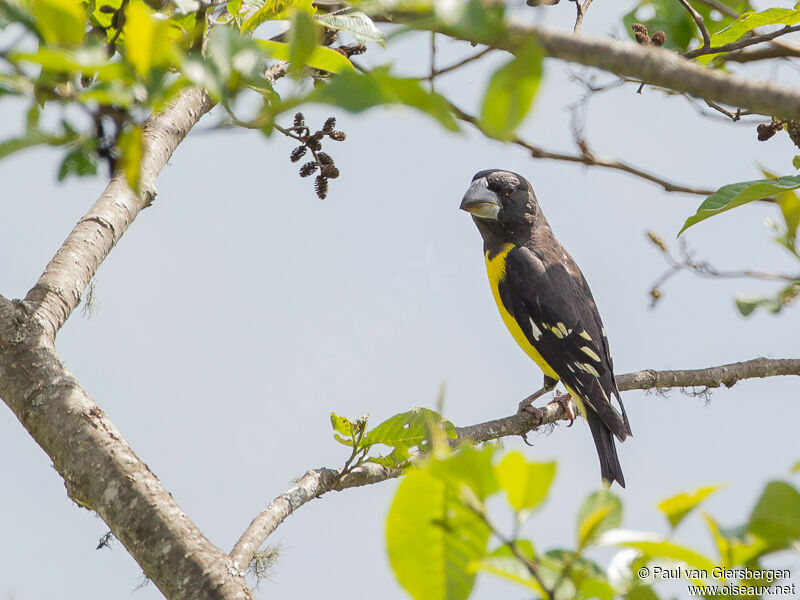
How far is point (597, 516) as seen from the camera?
883 millimetres

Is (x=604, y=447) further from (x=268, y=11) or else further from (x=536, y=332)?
(x=268, y=11)

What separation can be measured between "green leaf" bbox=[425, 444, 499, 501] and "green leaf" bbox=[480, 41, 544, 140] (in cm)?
28

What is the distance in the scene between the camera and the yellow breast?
5434mm

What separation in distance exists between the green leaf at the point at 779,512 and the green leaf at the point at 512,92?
1.50 ft

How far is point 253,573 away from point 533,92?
2686mm

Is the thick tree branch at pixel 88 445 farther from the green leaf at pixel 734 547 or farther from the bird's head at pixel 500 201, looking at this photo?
the bird's head at pixel 500 201

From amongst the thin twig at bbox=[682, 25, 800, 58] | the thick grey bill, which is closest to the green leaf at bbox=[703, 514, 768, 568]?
the thin twig at bbox=[682, 25, 800, 58]

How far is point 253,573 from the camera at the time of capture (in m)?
3.11

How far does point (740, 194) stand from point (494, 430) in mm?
2204

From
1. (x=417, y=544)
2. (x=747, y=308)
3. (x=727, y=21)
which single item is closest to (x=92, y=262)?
(x=747, y=308)

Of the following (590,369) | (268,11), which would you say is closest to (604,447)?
(590,369)

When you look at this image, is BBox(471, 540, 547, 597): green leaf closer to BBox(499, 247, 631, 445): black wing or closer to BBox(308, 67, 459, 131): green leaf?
BBox(308, 67, 459, 131): green leaf

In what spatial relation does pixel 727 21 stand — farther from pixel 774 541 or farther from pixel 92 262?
pixel 774 541

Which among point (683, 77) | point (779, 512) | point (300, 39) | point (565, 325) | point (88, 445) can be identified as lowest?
point (779, 512)
